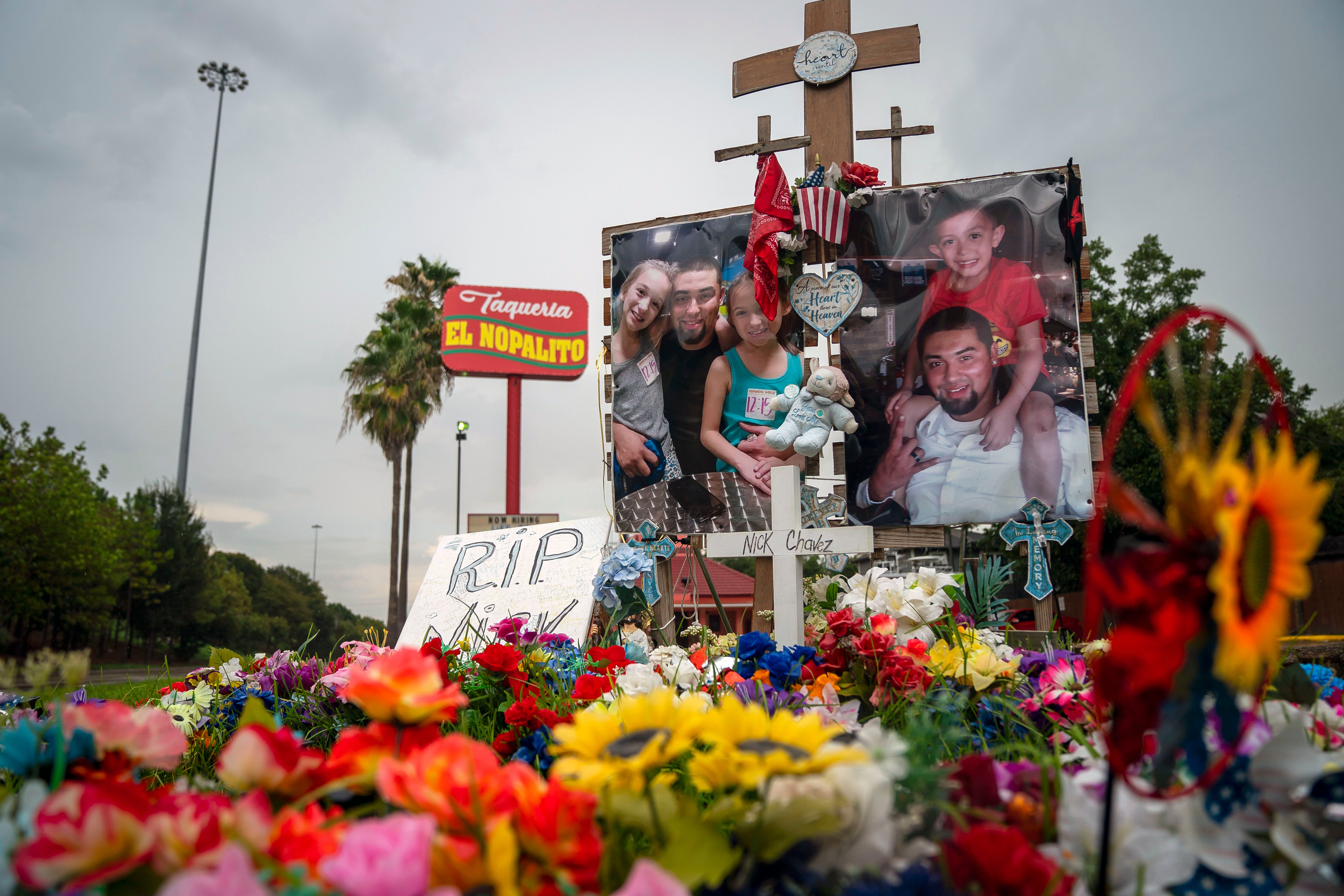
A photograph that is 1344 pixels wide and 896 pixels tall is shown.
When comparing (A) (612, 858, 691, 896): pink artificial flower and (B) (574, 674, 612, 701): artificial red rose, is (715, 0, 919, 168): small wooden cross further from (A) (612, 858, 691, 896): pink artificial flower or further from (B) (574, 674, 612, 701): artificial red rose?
(A) (612, 858, 691, 896): pink artificial flower

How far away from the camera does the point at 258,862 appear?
2.02 ft

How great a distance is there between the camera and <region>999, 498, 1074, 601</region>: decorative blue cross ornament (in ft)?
13.8

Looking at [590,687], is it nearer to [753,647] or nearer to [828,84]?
[753,647]

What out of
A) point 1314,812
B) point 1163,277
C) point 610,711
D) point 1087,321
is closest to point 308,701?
point 610,711

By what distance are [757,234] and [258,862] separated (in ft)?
15.4

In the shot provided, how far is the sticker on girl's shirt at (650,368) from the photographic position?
18.6 ft

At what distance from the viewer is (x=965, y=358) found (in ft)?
16.4

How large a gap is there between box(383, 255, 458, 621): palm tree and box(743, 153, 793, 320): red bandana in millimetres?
12442

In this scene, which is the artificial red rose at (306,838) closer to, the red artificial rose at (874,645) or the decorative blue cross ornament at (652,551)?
the red artificial rose at (874,645)

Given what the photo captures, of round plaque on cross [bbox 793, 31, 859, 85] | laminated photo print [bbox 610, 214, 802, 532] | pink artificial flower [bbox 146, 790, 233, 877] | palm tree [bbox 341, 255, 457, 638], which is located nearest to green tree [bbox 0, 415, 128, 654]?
palm tree [bbox 341, 255, 457, 638]

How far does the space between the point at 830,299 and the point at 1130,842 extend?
4.65 meters

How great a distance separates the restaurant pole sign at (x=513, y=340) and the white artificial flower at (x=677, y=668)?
9925mm

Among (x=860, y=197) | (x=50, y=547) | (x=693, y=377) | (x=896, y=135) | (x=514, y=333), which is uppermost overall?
(x=514, y=333)

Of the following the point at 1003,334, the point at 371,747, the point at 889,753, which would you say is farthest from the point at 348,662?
the point at 1003,334
